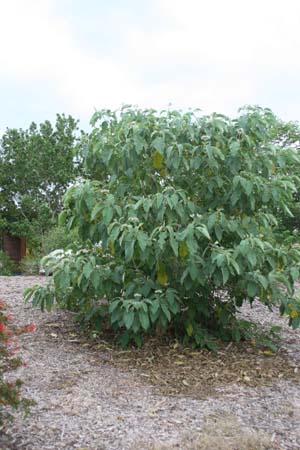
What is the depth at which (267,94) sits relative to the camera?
558 centimetres

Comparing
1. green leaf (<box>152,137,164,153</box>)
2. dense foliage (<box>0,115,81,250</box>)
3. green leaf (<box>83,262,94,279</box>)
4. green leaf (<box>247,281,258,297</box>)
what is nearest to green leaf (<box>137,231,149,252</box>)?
green leaf (<box>83,262,94,279</box>)

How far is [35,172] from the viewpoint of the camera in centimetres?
1508

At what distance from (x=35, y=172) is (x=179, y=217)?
12.3 meters

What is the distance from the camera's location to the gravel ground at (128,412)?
2.47 meters

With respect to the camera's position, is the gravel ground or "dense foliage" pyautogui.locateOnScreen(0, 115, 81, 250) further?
"dense foliage" pyautogui.locateOnScreen(0, 115, 81, 250)

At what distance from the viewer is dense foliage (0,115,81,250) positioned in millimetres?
14875

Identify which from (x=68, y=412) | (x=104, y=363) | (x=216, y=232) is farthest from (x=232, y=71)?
(x=68, y=412)

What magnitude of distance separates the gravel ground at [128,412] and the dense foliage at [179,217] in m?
0.46

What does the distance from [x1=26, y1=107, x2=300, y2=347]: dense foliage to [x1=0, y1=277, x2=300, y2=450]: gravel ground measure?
1.51 ft

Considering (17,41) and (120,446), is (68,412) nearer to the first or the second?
(120,446)

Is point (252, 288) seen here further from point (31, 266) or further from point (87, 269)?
point (31, 266)

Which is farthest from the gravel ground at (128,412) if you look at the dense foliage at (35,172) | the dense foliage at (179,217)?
the dense foliage at (35,172)

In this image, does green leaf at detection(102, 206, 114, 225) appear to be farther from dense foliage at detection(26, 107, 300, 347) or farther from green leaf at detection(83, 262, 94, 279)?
green leaf at detection(83, 262, 94, 279)

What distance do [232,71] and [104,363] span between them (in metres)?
4.10
